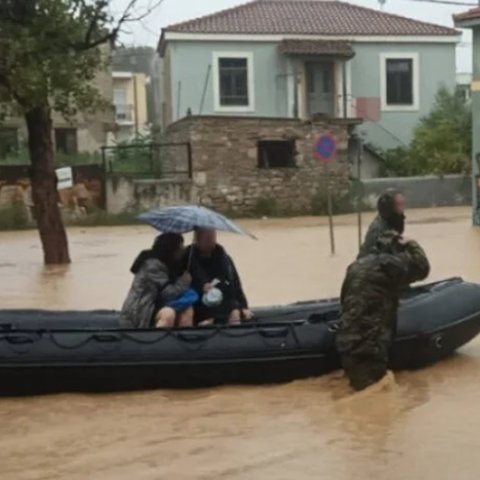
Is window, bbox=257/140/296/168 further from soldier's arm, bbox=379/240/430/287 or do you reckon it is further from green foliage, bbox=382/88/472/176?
soldier's arm, bbox=379/240/430/287

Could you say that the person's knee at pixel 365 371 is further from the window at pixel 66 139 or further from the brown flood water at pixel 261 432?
the window at pixel 66 139

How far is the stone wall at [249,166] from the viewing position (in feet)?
123

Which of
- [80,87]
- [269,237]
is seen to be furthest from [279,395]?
[269,237]

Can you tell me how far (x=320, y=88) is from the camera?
45.2 metres

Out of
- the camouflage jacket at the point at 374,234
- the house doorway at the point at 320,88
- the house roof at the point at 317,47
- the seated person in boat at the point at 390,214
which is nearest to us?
the seated person in boat at the point at 390,214

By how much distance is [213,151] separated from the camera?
123 ft

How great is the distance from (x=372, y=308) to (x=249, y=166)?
28.9 m

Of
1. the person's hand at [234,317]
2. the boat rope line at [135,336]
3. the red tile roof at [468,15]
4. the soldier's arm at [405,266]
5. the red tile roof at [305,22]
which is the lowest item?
the boat rope line at [135,336]

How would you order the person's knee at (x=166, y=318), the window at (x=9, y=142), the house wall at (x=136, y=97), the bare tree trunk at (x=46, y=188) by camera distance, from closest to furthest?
the person's knee at (x=166, y=318), the bare tree trunk at (x=46, y=188), the window at (x=9, y=142), the house wall at (x=136, y=97)

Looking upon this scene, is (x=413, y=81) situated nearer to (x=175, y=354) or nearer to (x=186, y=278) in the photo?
(x=186, y=278)

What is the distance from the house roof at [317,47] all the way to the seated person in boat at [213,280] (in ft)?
113

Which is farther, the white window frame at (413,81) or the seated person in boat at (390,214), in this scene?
the white window frame at (413,81)

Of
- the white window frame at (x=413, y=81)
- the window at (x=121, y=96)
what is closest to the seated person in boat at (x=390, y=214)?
the white window frame at (x=413, y=81)

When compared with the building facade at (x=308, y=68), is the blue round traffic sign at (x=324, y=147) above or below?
below
